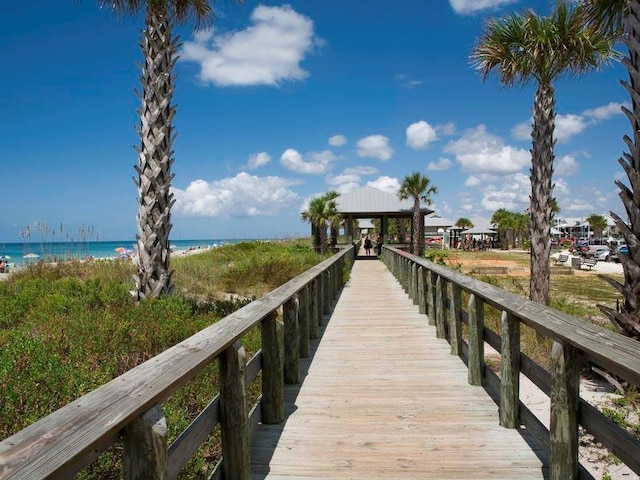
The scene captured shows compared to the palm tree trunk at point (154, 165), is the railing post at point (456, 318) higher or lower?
lower

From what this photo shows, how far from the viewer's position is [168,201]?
7.79m

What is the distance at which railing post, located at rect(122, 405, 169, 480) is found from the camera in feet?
5.42

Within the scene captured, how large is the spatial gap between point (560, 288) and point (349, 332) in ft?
46.0

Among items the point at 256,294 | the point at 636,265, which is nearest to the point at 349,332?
the point at 636,265

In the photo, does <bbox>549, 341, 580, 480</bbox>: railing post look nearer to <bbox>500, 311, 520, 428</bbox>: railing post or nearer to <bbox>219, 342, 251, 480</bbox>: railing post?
<bbox>500, 311, 520, 428</bbox>: railing post

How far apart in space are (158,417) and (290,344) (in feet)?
9.66

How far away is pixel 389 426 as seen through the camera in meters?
3.60

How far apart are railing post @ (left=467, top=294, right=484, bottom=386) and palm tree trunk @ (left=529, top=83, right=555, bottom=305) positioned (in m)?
5.25

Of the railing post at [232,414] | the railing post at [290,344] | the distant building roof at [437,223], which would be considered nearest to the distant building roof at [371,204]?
the distant building roof at [437,223]

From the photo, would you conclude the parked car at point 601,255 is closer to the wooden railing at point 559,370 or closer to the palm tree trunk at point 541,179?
the palm tree trunk at point 541,179

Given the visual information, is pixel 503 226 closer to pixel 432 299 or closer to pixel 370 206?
pixel 370 206

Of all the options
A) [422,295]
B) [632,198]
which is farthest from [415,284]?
[632,198]

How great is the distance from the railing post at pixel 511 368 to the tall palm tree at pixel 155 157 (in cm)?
568

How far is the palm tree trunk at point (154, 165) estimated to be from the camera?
7594 mm
